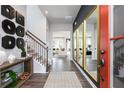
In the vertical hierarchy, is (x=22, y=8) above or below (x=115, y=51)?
above

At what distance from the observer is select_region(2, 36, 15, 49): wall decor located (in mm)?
3136

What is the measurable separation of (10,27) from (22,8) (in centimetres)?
143

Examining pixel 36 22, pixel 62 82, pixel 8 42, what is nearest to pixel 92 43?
pixel 36 22

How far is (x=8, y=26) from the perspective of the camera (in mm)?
3324

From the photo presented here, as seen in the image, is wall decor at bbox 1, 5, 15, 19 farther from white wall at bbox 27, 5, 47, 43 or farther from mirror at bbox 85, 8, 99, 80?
white wall at bbox 27, 5, 47, 43

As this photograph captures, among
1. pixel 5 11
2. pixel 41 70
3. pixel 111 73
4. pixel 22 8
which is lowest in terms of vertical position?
pixel 41 70

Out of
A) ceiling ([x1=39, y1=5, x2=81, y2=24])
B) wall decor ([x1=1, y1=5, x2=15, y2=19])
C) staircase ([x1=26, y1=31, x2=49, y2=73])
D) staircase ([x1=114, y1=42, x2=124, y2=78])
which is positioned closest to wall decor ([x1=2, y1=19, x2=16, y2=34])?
wall decor ([x1=1, y1=5, x2=15, y2=19])

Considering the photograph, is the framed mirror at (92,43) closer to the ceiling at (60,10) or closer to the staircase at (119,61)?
the staircase at (119,61)

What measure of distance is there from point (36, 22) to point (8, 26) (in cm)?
355

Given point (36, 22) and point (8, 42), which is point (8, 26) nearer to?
point (8, 42)
